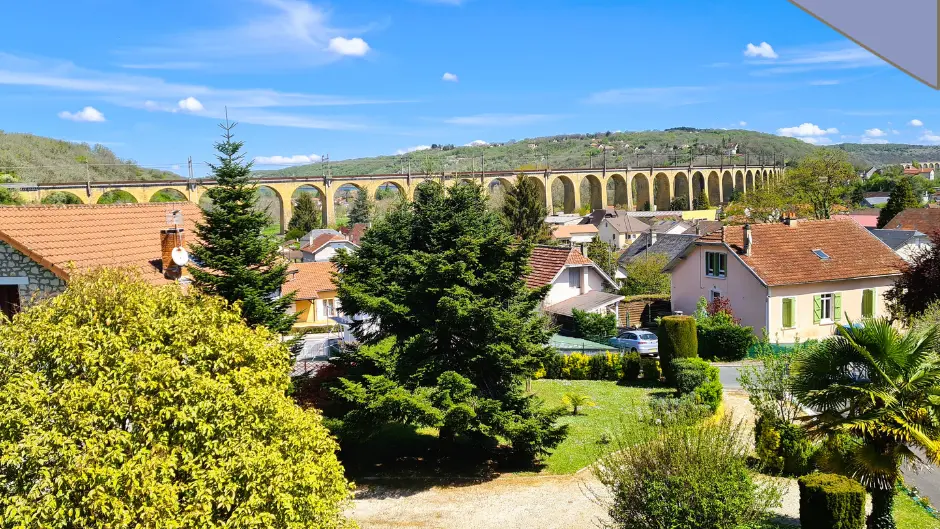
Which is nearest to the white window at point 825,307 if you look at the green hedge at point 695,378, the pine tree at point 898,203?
the green hedge at point 695,378

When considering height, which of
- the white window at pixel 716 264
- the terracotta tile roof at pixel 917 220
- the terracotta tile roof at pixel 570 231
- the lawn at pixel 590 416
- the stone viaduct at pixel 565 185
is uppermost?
the stone viaduct at pixel 565 185

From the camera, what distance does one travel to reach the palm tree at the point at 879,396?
33.9 feet

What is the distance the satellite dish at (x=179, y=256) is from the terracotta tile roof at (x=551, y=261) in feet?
62.0

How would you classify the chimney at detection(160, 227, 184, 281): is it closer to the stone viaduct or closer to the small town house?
the small town house

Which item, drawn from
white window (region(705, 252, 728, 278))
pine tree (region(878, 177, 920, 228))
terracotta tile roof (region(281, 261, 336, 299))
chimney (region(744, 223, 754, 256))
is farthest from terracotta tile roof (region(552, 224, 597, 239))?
chimney (region(744, 223, 754, 256))

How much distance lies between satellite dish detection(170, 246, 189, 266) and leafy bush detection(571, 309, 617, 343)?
2023cm

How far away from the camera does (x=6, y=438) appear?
6613 mm

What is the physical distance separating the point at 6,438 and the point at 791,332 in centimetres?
2970

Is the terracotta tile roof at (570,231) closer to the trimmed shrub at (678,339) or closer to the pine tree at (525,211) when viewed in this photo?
the pine tree at (525,211)

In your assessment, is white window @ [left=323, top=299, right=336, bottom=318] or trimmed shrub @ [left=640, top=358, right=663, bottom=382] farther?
white window @ [left=323, top=299, right=336, bottom=318]

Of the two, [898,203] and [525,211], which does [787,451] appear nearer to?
[525,211]

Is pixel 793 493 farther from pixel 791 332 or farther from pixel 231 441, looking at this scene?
pixel 791 332

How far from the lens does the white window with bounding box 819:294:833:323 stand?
30484 mm

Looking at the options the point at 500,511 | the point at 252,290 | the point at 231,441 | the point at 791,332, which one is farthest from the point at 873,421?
the point at 791,332
